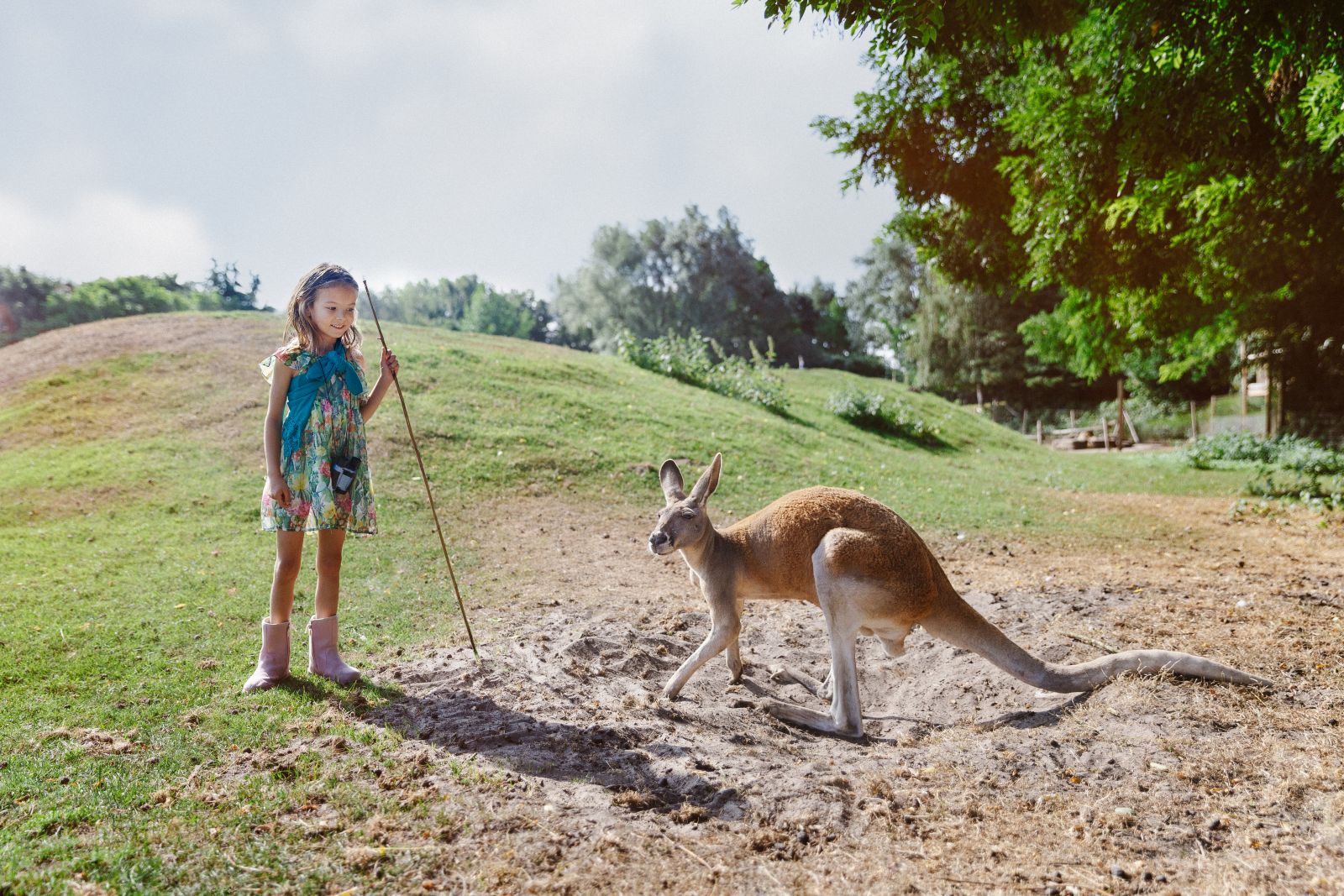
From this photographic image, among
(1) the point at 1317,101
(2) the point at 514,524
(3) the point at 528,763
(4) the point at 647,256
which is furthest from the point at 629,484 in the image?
(4) the point at 647,256

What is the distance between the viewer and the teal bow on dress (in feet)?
14.6

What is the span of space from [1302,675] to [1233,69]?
5.80m

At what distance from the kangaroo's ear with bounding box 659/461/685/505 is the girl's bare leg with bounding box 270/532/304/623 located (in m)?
1.98

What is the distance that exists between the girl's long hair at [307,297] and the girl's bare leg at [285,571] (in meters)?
1.03

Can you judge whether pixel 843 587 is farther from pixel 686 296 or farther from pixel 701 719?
pixel 686 296

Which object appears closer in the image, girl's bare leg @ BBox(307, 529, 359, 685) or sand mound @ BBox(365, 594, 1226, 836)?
sand mound @ BBox(365, 594, 1226, 836)

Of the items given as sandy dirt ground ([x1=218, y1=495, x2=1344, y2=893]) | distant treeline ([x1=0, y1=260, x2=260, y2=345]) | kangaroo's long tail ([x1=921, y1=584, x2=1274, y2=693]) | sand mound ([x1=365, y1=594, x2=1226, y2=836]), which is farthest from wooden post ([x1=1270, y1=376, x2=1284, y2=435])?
distant treeline ([x1=0, y1=260, x2=260, y2=345])

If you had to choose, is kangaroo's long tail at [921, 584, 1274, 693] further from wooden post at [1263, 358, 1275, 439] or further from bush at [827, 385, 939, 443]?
wooden post at [1263, 358, 1275, 439]

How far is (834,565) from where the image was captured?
4227 mm

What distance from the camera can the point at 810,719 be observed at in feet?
14.1

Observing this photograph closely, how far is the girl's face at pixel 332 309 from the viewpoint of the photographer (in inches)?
175

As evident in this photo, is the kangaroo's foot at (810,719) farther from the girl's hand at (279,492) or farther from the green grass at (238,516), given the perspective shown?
the girl's hand at (279,492)

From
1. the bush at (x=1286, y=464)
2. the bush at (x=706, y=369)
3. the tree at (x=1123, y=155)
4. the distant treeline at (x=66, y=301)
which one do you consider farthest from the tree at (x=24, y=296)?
the bush at (x=1286, y=464)

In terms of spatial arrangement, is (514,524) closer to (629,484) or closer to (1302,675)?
(629,484)
